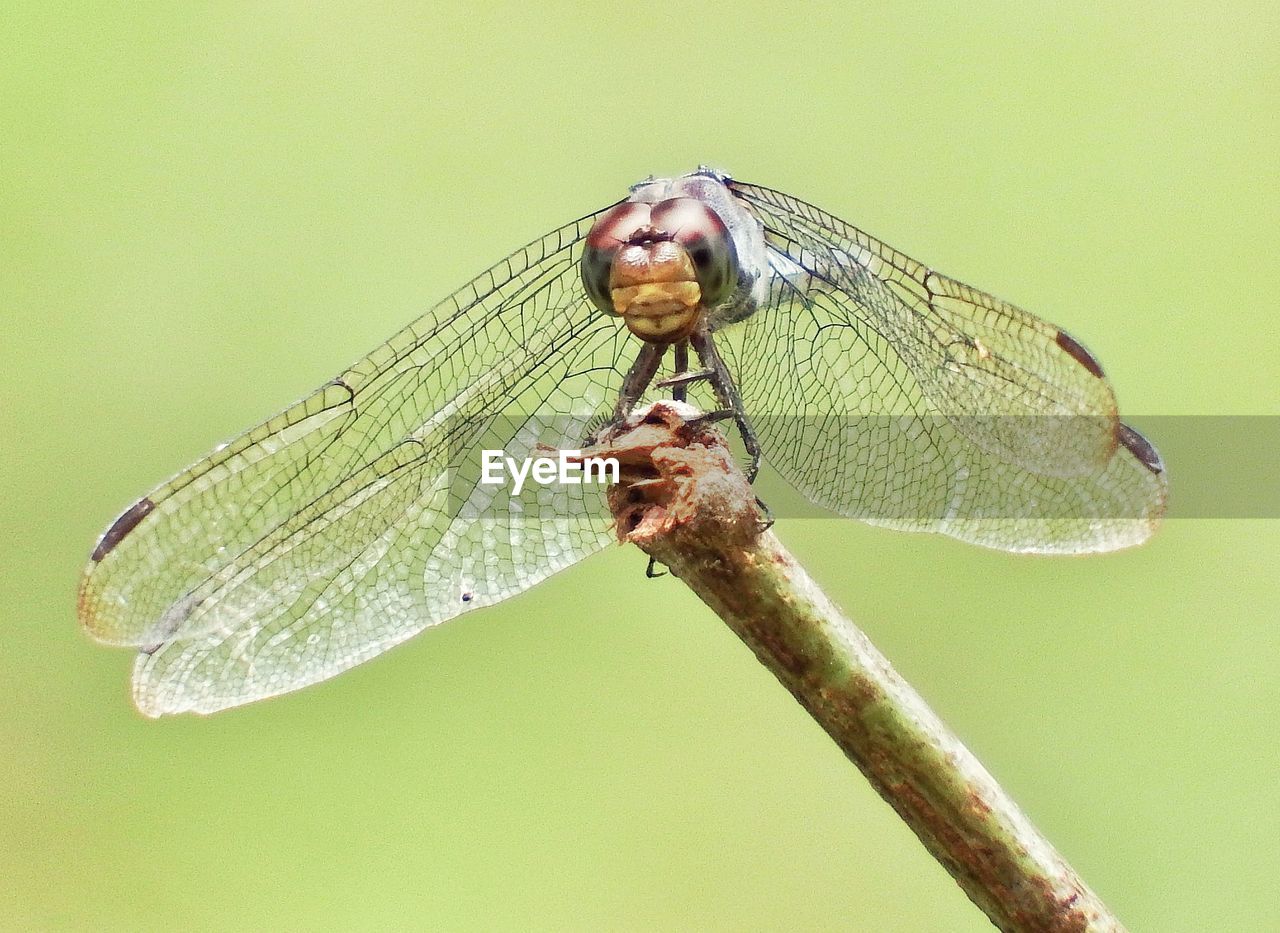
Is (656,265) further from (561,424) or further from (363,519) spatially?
(363,519)

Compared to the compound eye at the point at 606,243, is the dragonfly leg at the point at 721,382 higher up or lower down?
lower down

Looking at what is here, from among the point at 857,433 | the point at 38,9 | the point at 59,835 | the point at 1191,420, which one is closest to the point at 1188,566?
the point at 1191,420

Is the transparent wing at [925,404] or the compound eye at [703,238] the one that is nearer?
the compound eye at [703,238]

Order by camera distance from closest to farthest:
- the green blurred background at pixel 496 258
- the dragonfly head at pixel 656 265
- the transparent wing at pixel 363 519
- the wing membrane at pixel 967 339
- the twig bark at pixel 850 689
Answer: the twig bark at pixel 850 689 < the dragonfly head at pixel 656 265 < the transparent wing at pixel 363 519 < the wing membrane at pixel 967 339 < the green blurred background at pixel 496 258

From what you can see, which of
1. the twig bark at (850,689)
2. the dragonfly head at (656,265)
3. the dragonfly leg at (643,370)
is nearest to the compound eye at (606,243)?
the dragonfly head at (656,265)

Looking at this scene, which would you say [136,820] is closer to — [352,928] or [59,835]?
[59,835]

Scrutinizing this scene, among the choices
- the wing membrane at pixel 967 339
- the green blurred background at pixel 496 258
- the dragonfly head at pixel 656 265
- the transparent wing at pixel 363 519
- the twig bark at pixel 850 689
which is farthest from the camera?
the green blurred background at pixel 496 258

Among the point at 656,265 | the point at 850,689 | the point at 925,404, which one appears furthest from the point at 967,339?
the point at 850,689

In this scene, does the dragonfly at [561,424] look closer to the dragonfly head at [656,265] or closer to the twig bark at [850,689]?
the dragonfly head at [656,265]
